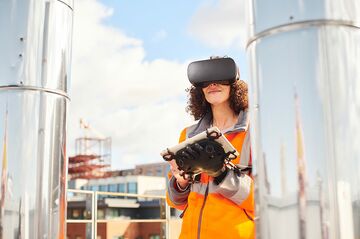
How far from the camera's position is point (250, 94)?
1.08m

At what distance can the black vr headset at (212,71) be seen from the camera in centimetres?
158

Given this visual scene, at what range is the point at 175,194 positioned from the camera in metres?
1.69

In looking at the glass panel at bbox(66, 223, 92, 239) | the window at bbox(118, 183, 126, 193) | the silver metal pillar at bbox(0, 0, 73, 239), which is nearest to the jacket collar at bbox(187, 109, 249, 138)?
the silver metal pillar at bbox(0, 0, 73, 239)

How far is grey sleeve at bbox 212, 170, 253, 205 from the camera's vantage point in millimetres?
1483

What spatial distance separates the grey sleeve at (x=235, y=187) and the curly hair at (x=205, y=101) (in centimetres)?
32

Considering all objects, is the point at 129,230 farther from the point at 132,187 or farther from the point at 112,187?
the point at 112,187

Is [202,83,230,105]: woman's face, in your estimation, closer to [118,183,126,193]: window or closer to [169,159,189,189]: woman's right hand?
[169,159,189,189]: woman's right hand

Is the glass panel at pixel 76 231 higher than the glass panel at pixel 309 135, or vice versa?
the glass panel at pixel 309 135

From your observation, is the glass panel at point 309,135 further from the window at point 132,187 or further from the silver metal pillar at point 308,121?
the window at point 132,187

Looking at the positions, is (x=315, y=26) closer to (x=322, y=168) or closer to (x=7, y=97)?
(x=322, y=168)

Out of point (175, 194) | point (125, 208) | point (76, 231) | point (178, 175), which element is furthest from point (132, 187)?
point (178, 175)

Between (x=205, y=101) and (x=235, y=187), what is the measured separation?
18.5 inches

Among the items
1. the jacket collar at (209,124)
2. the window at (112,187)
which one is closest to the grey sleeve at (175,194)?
the jacket collar at (209,124)

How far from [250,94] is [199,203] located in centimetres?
60
